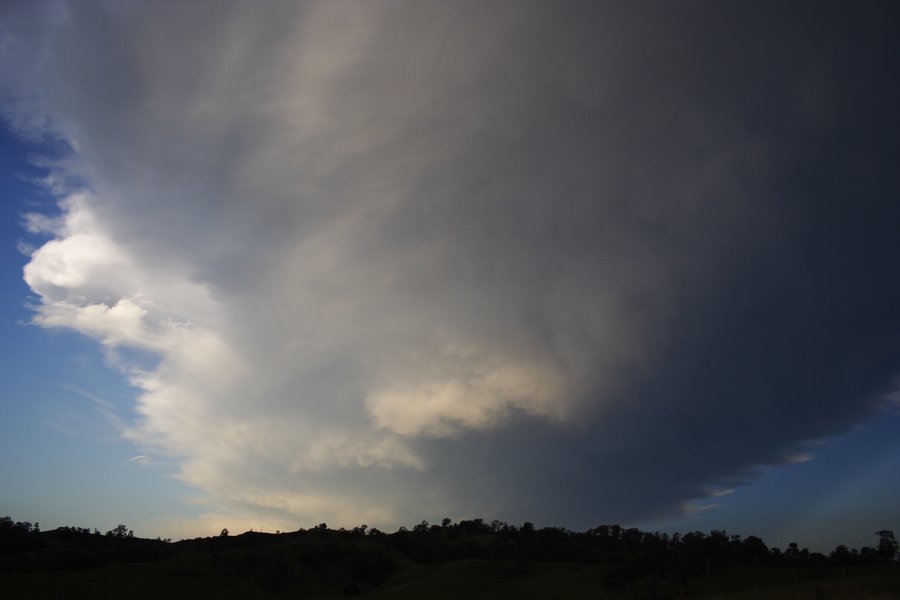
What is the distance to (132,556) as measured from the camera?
166 metres

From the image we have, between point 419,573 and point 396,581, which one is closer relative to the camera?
point 396,581

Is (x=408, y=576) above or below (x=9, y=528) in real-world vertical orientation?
below

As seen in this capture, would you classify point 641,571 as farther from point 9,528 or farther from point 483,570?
point 9,528

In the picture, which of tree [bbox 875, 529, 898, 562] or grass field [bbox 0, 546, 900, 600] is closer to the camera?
grass field [bbox 0, 546, 900, 600]

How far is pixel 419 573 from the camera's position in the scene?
17238 centimetres

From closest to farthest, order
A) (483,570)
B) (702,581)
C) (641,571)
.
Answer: (641,571) < (702,581) < (483,570)

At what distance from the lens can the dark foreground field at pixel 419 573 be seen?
110812 millimetres

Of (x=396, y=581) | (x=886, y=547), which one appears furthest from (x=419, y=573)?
(x=886, y=547)

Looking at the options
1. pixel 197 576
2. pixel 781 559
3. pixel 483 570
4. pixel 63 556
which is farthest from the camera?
pixel 781 559

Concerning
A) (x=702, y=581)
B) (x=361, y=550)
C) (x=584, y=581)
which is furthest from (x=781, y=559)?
(x=361, y=550)

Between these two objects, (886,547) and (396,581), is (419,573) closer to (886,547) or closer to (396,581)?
(396,581)

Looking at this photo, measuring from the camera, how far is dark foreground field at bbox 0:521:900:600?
111 meters

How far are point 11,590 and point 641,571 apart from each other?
12142 centimetres

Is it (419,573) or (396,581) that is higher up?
(419,573)
